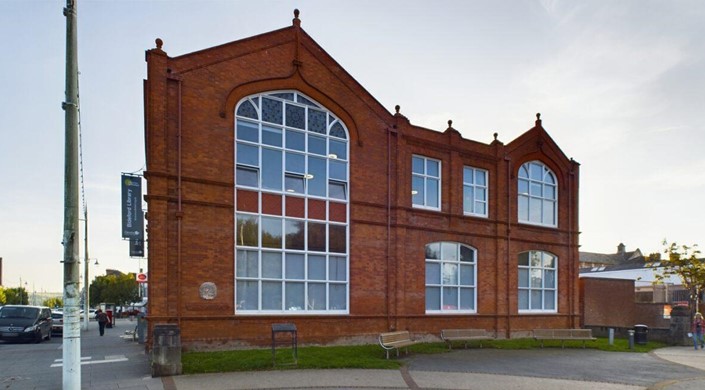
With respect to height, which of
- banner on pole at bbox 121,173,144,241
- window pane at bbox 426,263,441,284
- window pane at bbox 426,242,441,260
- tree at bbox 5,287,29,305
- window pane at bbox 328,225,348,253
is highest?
banner on pole at bbox 121,173,144,241

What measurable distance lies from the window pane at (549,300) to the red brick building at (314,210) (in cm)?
47

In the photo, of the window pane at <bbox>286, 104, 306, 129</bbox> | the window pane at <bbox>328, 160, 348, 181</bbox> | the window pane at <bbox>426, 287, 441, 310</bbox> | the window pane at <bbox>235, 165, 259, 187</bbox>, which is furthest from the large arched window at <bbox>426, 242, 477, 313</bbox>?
the window pane at <bbox>235, 165, 259, 187</bbox>

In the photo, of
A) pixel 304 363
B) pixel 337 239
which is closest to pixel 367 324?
pixel 337 239

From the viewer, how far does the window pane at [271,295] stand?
50.5 ft

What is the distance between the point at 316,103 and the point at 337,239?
4819mm

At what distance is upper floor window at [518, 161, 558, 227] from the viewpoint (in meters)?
23.2

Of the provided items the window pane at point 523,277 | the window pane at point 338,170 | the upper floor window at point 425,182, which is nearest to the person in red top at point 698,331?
the window pane at point 523,277

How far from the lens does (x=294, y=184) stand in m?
16.4

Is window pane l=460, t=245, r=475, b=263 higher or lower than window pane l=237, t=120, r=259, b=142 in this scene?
lower

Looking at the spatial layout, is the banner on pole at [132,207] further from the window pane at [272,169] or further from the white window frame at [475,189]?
the white window frame at [475,189]

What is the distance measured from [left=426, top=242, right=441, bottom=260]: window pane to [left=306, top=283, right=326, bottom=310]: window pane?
501 centimetres

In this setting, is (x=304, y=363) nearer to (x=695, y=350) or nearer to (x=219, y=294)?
(x=219, y=294)

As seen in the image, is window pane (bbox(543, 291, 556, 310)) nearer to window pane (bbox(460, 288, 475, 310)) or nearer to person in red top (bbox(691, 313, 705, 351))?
window pane (bbox(460, 288, 475, 310))

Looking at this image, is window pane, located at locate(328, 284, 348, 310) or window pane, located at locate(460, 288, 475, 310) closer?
window pane, located at locate(328, 284, 348, 310)
